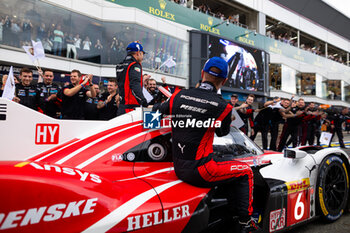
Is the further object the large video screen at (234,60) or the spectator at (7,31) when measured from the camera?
the large video screen at (234,60)

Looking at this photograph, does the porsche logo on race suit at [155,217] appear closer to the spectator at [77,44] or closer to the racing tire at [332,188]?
the racing tire at [332,188]

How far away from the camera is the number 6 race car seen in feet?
3.93

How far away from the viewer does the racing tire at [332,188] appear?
104 inches

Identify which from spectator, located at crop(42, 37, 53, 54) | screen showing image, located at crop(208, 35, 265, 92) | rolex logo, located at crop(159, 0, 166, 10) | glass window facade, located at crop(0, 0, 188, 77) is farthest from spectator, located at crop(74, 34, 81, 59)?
screen showing image, located at crop(208, 35, 265, 92)

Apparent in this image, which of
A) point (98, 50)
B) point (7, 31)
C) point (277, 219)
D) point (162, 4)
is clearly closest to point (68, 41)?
point (98, 50)

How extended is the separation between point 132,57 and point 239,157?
5.92 ft

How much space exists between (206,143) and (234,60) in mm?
19166

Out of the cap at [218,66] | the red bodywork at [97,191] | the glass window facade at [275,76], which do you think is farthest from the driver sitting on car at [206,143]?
the glass window facade at [275,76]

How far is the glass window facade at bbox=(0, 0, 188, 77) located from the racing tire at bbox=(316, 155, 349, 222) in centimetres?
811

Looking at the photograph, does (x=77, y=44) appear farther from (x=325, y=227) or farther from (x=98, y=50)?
(x=325, y=227)

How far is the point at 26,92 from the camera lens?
179 inches

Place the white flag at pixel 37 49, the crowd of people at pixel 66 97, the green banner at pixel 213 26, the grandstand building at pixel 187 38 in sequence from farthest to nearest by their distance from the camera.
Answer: the green banner at pixel 213 26
the grandstand building at pixel 187 38
the white flag at pixel 37 49
the crowd of people at pixel 66 97

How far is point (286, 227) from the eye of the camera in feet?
7.58

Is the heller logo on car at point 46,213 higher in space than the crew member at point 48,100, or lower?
lower
